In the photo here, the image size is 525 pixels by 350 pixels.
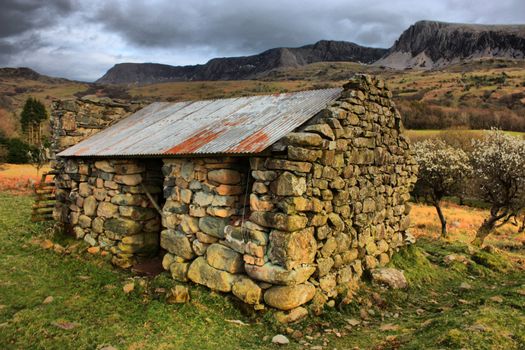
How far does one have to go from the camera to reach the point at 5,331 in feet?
17.8

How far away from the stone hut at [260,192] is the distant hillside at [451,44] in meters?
152

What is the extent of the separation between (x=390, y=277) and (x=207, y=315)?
13.2 feet

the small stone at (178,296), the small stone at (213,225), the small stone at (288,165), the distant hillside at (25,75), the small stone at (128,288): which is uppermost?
the distant hillside at (25,75)

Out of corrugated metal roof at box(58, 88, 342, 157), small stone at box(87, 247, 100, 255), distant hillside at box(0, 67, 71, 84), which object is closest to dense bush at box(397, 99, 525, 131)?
corrugated metal roof at box(58, 88, 342, 157)

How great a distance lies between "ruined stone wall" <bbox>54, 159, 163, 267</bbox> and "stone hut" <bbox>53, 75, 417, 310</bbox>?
0.09 feet

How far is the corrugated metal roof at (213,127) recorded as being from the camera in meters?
6.54

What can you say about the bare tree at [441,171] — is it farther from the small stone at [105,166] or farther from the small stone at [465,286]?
the small stone at [105,166]

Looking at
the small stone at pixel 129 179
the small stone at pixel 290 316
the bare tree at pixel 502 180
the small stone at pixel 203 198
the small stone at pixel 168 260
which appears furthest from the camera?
the bare tree at pixel 502 180

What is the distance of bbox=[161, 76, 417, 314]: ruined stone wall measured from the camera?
19.0ft

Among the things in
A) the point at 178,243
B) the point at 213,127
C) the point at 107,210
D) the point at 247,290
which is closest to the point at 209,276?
the point at 247,290

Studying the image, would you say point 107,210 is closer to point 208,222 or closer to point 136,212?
point 136,212

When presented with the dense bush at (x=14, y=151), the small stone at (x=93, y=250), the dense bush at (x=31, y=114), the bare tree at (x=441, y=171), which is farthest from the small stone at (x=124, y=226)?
the dense bush at (x=31, y=114)

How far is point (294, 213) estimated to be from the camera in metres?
5.80

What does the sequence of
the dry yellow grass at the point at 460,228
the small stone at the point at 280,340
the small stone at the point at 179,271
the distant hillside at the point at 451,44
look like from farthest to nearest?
the distant hillside at the point at 451,44
the dry yellow grass at the point at 460,228
the small stone at the point at 179,271
the small stone at the point at 280,340
